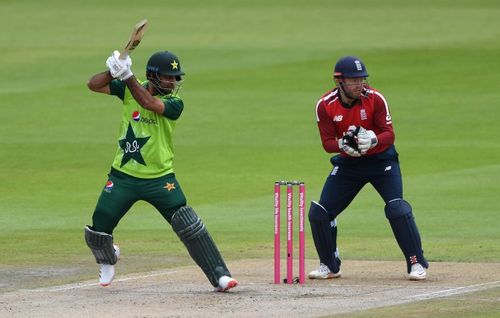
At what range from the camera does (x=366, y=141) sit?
38.6 ft

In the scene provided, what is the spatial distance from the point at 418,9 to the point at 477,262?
96.8 feet

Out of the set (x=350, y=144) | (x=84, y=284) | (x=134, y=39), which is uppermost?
(x=134, y=39)

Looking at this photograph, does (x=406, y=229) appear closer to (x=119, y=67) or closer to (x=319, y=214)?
(x=319, y=214)

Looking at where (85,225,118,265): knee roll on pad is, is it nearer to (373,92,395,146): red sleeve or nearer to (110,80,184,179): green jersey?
(110,80,184,179): green jersey

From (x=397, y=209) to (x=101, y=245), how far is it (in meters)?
2.56

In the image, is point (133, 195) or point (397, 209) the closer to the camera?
point (133, 195)

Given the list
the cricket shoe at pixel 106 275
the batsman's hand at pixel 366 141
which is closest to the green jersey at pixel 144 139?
the cricket shoe at pixel 106 275

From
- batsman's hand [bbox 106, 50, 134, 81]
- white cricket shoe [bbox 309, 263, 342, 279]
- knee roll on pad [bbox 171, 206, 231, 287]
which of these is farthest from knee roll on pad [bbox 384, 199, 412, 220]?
batsman's hand [bbox 106, 50, 134, 81]

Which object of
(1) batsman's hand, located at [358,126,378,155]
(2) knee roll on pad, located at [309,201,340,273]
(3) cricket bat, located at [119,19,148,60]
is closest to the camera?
(3) cricket bat, located at [119,19,148,60]

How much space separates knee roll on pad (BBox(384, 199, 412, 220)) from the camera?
39.5ft

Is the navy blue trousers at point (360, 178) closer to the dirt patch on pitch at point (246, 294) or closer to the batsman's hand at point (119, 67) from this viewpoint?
the dirt patch on pitch at point (246, 294)

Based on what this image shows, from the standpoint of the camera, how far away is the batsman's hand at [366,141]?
11.8 metres

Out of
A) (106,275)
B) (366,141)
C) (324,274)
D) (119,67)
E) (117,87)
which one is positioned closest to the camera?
(119,67)

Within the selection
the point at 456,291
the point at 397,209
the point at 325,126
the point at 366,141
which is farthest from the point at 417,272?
the point at 325,126
